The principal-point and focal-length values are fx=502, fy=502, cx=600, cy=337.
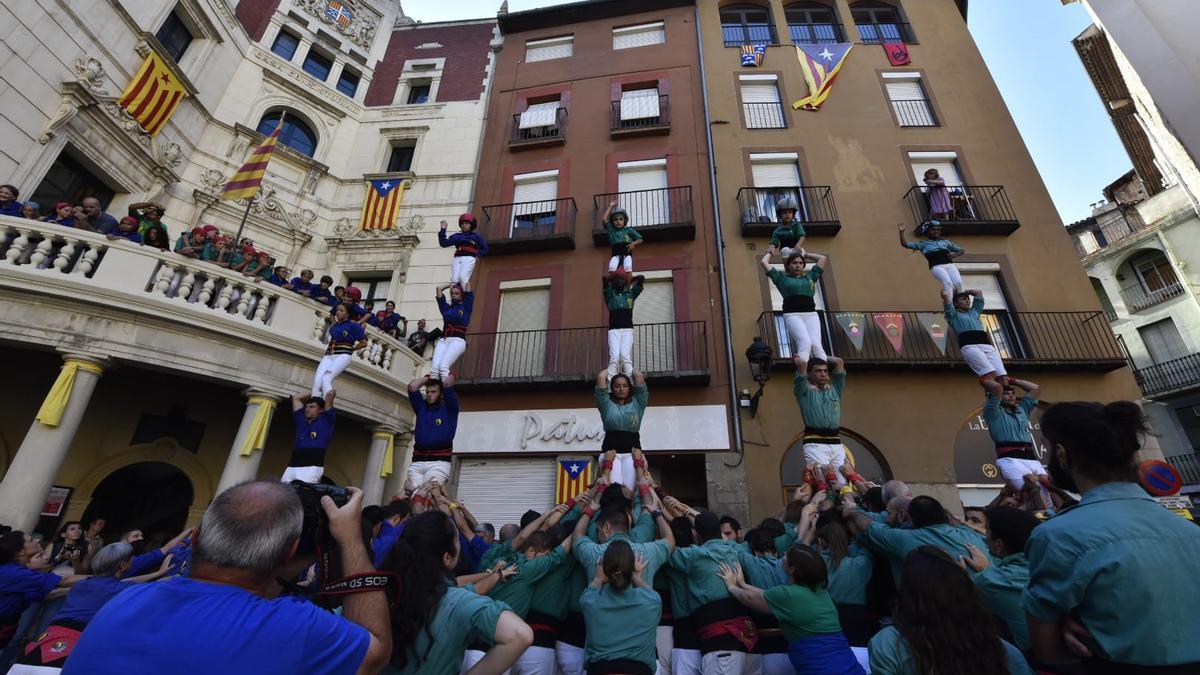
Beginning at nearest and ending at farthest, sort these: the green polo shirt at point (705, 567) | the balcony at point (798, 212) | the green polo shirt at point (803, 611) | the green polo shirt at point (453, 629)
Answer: the green polo shirt at point (453, 629) → the green polo shirt at point (803, 611) → the green polo shirt at point (705, 567) → the balcony at point (798, 212)

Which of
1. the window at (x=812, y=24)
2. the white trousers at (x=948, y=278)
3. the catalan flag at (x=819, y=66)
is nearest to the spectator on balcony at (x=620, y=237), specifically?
the white trousers at (x=948, y=278)

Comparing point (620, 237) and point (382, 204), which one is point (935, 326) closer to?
point (620, 237)

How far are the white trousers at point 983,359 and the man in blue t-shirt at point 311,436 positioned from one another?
384 inches

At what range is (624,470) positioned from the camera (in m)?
6.66

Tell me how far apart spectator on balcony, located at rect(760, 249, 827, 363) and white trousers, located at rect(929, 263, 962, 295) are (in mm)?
2272

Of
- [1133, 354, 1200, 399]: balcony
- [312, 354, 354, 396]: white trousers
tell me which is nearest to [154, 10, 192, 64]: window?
[312, 354, 354, 396]: white trousers

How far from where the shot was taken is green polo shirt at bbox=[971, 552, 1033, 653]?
3090 mm

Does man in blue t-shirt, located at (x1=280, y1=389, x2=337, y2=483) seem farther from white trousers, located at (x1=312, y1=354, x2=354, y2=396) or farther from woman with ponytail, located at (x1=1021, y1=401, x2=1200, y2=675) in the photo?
woman with ponytail, located at (x1=1021, y1=401, x2=1200, y2=675)

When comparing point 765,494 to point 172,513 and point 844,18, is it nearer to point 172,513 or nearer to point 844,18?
point 172,513

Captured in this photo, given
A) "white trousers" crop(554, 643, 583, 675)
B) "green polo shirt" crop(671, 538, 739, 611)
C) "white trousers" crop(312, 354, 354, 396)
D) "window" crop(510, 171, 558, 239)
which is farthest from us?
"window" crop(510, 171, 558, 239)

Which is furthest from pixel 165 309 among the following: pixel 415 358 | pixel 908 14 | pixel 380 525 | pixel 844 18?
pixel 908 14

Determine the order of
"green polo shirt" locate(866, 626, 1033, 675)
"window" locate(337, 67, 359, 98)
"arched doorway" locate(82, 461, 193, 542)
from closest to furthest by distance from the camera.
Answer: "green polo shirt" locate(866, 626, 1033, 675), "arched doorway" locate(82, 461, 193, 542), "window" locate(337, 67, 359, 98)

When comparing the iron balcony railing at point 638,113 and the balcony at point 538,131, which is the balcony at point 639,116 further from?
the balcony at point 538,131

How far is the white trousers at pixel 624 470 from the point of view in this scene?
658 cm
